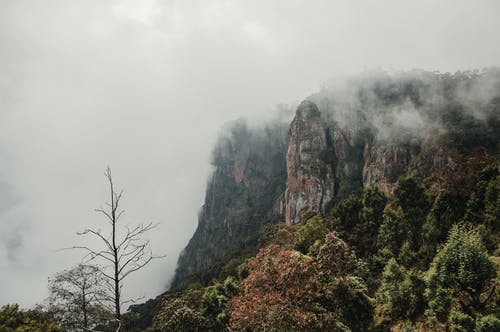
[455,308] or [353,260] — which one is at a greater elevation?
[353,260]

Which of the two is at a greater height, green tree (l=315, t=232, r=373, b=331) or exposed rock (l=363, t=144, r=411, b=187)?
exposed rock (l=363, t=144, r=411, b=187)

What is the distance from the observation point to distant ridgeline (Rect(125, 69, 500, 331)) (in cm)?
2072

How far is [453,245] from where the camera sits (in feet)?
69.1

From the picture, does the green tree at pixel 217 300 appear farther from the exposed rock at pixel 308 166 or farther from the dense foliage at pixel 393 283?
the exposed rock at pixel 308 166

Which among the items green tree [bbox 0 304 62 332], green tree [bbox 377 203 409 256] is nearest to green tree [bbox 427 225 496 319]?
green tree [bbox 377 203 409 256]

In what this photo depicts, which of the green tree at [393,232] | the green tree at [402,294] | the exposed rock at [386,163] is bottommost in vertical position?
the green tree at [402,294]

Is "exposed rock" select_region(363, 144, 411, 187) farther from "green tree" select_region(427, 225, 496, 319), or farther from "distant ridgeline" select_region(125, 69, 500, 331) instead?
"green tree" select_region(427, 225, 496, 319)

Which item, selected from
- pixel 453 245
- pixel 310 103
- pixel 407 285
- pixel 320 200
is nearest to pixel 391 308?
pixel 407 285

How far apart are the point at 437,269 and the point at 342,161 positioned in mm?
106871

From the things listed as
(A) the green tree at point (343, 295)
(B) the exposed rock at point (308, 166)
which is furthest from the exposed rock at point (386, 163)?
(A) the green tree at point (343, 295)

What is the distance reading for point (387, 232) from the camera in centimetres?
4188

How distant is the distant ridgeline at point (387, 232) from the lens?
20719 millimetres

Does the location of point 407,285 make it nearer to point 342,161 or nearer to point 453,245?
point 453,245

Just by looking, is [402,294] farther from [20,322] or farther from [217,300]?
[20,322]
